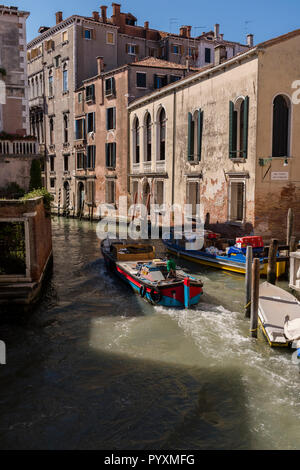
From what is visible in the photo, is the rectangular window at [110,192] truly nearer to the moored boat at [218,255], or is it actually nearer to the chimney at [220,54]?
the moored boat at [218,255]

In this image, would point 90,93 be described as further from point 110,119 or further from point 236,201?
point 236,201

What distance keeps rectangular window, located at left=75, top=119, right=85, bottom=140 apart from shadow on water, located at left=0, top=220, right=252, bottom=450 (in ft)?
68.3

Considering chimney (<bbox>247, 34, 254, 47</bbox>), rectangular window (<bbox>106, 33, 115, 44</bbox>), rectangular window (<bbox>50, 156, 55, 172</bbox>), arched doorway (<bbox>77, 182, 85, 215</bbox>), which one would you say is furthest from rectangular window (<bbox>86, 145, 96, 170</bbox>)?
chimney (<bbox>247, 34, 254, 47</bbox>)

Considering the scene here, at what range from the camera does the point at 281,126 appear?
14781mm

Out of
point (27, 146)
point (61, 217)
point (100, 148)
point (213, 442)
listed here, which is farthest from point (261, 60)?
point (61, 217)

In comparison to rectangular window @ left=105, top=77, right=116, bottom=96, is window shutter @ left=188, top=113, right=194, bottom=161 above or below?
below

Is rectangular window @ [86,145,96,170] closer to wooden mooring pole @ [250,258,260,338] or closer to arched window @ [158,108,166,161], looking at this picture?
arched window @ [158,108,166,161]

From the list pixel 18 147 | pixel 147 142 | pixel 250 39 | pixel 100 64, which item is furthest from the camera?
pixel 250 39

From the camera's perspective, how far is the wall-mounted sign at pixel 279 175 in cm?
1467

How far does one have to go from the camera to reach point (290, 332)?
7.98m

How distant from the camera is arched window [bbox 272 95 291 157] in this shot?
577 inches

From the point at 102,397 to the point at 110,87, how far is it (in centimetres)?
2174

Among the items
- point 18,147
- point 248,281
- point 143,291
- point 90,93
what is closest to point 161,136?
point 90,93

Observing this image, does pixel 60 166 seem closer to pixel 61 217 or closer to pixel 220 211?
pixel 61 217
